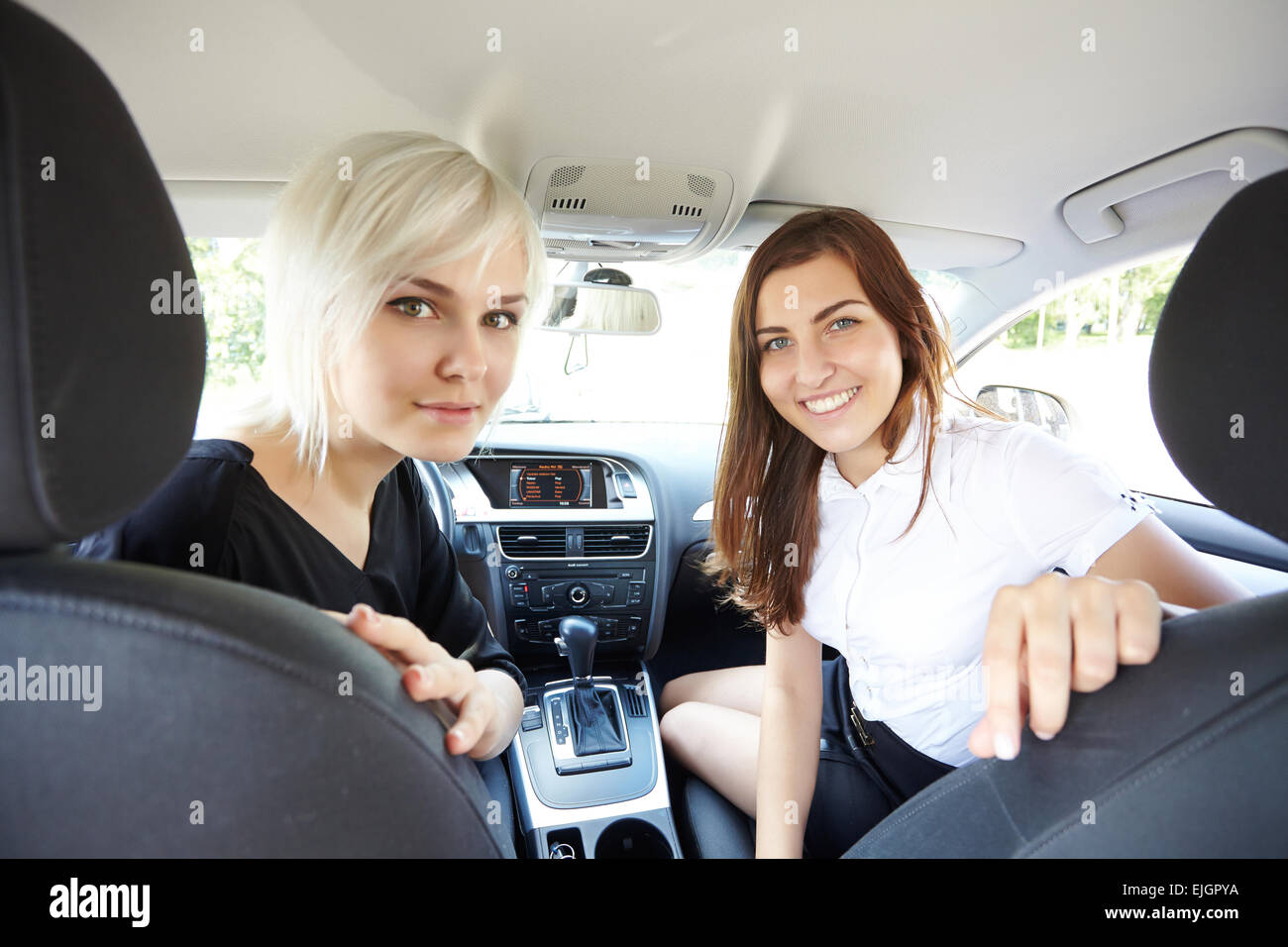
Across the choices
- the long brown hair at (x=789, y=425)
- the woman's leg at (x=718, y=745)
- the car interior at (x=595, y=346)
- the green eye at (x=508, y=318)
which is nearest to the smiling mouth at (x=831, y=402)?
the long brown hair at (x=789, y=425)

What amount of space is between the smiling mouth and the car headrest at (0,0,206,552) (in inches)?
51.1

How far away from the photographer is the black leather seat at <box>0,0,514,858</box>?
615 mm

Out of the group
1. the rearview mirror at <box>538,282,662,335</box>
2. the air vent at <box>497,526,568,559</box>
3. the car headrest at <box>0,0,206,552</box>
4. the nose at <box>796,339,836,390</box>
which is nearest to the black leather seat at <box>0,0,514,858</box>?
the car headrest at <box>0,0,206,552</box>

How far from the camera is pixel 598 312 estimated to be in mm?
2828

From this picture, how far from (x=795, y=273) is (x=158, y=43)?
147 centimetres

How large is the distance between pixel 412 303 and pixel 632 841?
5.67 ft

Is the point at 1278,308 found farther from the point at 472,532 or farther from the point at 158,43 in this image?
the point at 472,532

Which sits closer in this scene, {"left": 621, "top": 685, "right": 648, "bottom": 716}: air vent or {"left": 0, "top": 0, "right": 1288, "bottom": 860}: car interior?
{"left": 0, "top": 0, "right": 1288, "bottom": 860}: car interior

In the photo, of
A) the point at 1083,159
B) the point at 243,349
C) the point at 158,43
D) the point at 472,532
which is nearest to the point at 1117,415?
the point at 1083,159

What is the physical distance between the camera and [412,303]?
1310mm

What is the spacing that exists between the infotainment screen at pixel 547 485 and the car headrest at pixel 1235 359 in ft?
7.85

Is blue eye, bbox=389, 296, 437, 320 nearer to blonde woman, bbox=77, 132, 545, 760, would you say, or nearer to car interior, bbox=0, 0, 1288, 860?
blonde woman, bbox=77, 132, 545, 760

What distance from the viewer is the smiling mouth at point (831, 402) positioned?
5.53ft
